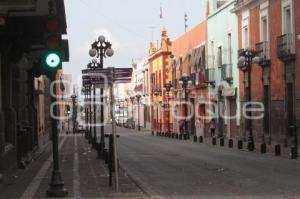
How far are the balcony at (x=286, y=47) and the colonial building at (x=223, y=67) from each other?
10.2 m

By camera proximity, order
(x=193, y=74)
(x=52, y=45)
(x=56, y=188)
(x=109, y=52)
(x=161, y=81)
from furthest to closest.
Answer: (x=161, y=81)
(x=193, y=74)
(x=109, y=52)
(x=56, y=188)
(x=52, y=45)

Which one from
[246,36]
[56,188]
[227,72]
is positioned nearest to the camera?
[56,188]

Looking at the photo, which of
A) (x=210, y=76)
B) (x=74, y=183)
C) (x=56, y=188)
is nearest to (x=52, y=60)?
(x=56, y=188)

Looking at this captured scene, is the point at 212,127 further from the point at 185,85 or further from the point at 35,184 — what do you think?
the point at 35,184

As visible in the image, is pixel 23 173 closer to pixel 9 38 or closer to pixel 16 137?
pixel 16 137

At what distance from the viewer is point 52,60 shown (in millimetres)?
13812

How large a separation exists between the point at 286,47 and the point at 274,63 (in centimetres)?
269

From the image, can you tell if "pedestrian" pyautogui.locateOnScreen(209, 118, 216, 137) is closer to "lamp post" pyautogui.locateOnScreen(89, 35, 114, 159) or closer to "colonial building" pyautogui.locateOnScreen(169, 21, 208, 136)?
Answer: "colonial building" pyautogui.locateOnScreen(169, 21, 208, 136)

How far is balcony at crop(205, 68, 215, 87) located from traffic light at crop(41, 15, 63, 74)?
40506mm

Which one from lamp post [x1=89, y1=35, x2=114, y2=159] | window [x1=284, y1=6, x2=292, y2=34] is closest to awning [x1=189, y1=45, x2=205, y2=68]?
window [x1=284, y1=6, x2=292, y2=34]

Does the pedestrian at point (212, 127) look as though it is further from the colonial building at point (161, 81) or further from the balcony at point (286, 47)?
the colonial building at point (161, 81)

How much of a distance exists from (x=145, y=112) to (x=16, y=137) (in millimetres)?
78318

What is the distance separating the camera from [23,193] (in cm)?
1471

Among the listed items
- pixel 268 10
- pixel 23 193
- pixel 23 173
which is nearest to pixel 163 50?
pixel 268 10
